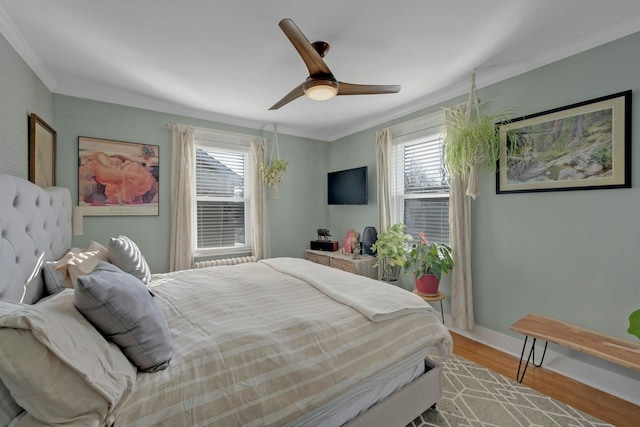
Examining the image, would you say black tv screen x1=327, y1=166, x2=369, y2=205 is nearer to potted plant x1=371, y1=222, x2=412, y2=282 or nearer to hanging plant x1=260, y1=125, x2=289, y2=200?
potted plant x1=371, y1=222, x2=412, y2=282

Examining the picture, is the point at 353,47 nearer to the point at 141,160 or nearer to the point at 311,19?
the point at 311,19

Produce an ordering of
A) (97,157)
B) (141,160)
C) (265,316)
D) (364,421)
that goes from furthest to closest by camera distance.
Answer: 1. (141,160)
2. (97,157)
3. (265,316)
4. (364,421)

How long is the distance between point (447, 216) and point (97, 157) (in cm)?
387

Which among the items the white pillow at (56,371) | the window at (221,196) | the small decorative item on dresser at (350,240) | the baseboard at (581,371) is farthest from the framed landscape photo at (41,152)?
the baseboard at (581,371)

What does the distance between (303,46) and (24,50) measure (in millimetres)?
2211

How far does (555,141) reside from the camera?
2225mm

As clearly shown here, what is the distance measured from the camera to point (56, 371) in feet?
2.58

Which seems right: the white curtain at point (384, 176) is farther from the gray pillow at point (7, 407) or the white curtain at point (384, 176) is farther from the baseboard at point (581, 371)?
the gray pillow at point (7, 407)

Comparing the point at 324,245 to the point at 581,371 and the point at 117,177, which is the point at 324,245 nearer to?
the point at 117,177

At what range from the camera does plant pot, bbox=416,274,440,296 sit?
276 cm

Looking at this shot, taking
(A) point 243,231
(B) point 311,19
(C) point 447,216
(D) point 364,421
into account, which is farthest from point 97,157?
(C) point 447,216

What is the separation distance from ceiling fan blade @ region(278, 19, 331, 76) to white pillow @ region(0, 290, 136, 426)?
63.2 inches

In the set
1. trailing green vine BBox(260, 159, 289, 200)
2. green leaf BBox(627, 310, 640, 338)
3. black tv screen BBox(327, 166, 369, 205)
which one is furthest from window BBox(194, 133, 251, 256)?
green leaf BBox(627, 310, 640, 338)

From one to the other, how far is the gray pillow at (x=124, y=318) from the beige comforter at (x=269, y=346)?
0.07 m
